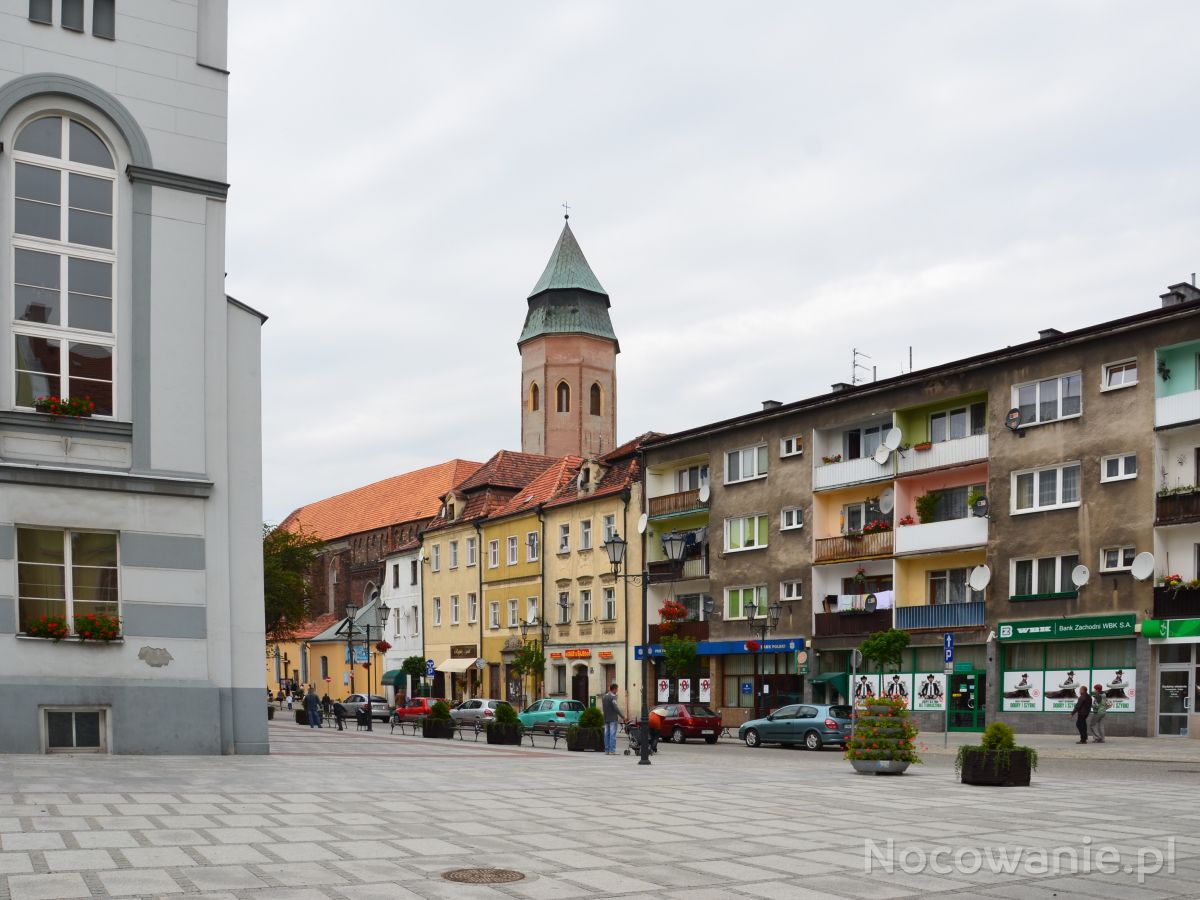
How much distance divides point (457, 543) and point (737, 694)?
23.6m

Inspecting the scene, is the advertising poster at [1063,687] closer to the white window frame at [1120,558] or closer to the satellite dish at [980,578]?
the white window frame at [1120,558]

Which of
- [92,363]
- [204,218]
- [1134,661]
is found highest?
[204,218]

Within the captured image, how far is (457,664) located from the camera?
6662cm

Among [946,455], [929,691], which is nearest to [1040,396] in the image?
[946,455]

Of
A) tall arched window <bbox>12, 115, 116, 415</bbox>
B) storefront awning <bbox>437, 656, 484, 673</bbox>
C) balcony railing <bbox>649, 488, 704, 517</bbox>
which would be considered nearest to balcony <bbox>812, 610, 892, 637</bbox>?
balcony railing <bbox>649, 488, 704, 517</bbox>

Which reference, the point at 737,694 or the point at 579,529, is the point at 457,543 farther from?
the point at 737,694

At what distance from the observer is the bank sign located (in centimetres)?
3472

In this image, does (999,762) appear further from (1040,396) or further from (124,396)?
(1040,396)

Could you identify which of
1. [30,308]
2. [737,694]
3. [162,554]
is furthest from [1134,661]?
[30,308]

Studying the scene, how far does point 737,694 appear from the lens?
5000 cm

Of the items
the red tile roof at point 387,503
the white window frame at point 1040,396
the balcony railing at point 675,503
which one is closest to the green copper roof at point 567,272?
the red tile roof at point 387,503

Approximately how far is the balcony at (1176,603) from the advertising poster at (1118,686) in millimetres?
2068

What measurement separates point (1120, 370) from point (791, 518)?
592 inches

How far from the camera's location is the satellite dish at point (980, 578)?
39.0 meters
